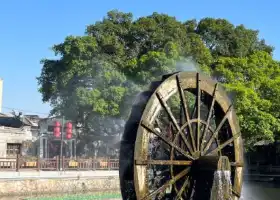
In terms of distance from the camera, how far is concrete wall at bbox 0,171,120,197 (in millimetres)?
19922

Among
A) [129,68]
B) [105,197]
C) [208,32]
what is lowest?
[105,197]

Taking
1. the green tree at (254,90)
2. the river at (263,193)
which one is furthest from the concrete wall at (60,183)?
the green tree at (254,90)

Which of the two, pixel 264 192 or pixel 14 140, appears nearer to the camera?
pixel 264 192

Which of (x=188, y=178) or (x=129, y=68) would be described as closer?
(x=188, y=178)

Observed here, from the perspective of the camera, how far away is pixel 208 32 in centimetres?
3431

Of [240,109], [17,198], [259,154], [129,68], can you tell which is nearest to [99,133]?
[129,68]

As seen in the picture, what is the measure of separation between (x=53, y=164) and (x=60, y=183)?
2.86 m

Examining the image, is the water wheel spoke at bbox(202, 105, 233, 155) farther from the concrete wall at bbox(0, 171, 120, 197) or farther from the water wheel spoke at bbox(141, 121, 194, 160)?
the concrete wall at bbox(0, 171, 120, 197)

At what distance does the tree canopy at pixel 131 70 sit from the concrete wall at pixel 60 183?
519cm

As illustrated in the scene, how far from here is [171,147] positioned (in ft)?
34.8

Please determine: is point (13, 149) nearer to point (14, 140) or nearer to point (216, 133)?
point (14, 140)

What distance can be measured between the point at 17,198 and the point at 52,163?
5.02 m

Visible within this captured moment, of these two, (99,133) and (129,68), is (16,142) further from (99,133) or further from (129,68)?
(129,68)

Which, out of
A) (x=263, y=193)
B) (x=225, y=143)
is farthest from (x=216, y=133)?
(x=263, y=193)
